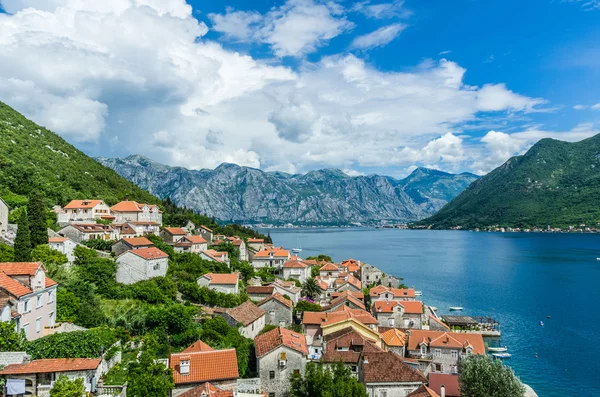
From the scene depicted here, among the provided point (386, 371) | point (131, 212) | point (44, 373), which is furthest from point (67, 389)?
point (131, 212)

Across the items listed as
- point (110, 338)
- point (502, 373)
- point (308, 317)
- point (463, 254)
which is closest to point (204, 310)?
point (308, 317)

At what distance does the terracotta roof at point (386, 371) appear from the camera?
3453 cm

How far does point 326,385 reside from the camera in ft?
98.0

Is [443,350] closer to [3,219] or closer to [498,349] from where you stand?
[498,349]

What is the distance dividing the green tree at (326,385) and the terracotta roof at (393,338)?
18.0m

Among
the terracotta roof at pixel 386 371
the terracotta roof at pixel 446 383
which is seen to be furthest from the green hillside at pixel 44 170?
the terracotta roof at pixel 446 383

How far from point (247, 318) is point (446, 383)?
2084 centimetres

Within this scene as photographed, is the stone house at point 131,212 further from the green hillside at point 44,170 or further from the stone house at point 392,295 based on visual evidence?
the stone house at point 392,295

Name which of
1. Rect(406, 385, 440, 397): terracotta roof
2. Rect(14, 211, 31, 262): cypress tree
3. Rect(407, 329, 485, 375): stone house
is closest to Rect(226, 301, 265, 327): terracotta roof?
Rect(407, 329, 485, 375): stone house

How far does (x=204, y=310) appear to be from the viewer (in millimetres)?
48281

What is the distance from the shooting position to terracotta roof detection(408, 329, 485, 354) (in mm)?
47688

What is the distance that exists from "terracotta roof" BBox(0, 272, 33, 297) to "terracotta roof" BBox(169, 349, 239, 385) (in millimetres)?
11299

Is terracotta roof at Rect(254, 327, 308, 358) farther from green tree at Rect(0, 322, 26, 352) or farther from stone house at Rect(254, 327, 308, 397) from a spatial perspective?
green tree at Rect(0, 322, 26, 352)

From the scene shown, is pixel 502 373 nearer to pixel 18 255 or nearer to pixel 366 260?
pixel 18 255
